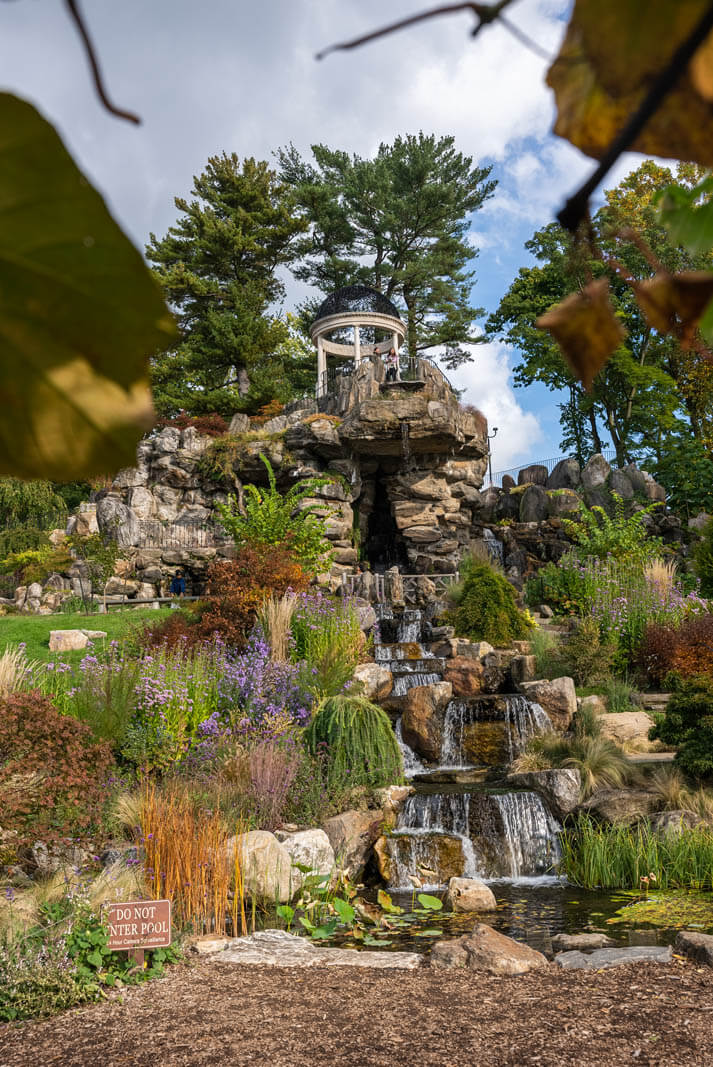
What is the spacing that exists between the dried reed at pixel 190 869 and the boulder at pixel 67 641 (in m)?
7.81

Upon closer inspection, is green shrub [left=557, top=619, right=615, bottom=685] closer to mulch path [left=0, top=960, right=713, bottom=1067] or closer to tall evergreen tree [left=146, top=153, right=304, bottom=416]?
mulch path [left=0, top=960, right=713, bottom=1067]

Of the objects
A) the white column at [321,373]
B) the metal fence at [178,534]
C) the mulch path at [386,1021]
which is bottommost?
the mulch path at [386,1021]

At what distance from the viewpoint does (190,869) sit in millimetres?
5254

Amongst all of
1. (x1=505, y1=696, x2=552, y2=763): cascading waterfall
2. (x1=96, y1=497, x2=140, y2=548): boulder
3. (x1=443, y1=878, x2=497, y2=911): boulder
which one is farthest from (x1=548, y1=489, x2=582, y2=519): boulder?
(x1=443, y1=878, x2=497, y2=911): boulder

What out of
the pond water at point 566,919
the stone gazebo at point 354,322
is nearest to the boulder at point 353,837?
the pond water at point 566,919

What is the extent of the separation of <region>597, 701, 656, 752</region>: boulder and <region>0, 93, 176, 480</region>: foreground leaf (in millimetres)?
9441

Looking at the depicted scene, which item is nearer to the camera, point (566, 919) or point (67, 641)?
point (566, 919)

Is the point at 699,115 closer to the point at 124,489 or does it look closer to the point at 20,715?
the point at 20,715

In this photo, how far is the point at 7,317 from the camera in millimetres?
214

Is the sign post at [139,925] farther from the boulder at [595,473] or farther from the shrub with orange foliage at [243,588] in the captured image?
the boulder at [595,473]

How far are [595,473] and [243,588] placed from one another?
538 inches

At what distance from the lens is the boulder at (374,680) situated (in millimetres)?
10672

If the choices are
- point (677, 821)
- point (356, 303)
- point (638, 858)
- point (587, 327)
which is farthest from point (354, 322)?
point (587, 327)

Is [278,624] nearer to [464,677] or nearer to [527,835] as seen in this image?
[464,677]
